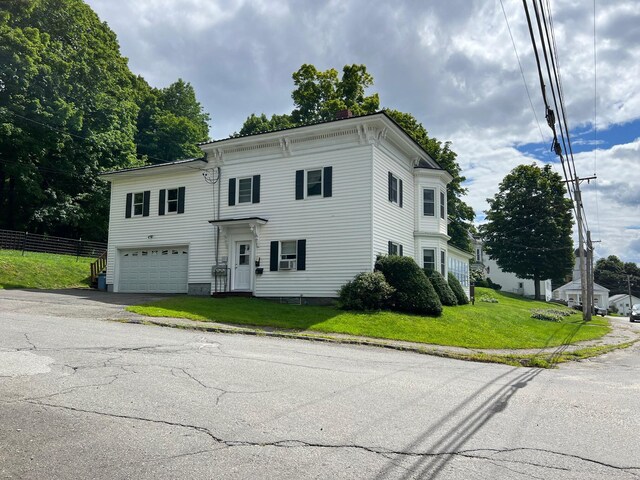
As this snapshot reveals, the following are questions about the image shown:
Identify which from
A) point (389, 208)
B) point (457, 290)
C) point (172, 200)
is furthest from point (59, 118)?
point (457, 290)

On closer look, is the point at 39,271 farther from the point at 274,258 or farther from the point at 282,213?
the point at 282,213

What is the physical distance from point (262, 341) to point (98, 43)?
39.3m

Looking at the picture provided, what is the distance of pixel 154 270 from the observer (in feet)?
Result: 85.6

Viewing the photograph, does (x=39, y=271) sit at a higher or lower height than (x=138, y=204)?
lower

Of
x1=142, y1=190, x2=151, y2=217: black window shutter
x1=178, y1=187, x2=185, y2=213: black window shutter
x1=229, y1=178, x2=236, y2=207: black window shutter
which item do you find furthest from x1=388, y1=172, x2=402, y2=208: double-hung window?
x1=142, y1=190, x2=151, y2=217: black window shutter

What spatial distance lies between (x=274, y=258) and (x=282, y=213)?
209cm

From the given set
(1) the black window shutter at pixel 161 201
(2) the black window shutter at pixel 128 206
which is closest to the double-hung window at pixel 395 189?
(1) the black window shutter at pixel 161 201

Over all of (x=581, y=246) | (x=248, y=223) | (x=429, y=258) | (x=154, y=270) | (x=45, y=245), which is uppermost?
(x=248, y=223)

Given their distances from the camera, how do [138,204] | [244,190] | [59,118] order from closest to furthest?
[244,190] → [138,204] → [59,118]

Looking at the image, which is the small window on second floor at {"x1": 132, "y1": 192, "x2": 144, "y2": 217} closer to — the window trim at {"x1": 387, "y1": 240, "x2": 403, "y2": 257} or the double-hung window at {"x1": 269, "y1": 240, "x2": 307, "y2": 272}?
the double-hung window at {"x1": 269, "y1": 240, "x2": 307, "y2": 272}

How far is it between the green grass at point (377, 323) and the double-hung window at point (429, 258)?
500 centimetres

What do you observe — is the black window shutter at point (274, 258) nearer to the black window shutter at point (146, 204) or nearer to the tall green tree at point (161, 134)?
the black window shutter at point (146, 204)

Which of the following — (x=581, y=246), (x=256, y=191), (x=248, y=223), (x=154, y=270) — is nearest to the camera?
(x=248, y=223)

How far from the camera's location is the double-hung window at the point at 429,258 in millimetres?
25047
